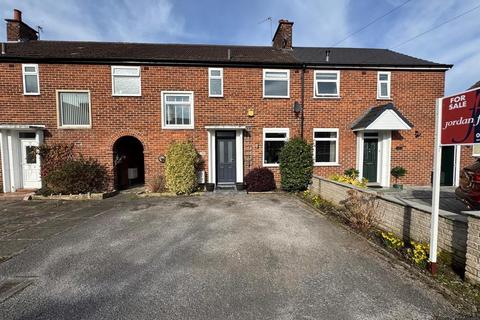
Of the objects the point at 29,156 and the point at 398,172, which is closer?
the point at 29,156

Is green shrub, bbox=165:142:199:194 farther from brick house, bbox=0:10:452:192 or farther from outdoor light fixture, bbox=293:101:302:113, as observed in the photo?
outdoor light fixture, bbox=293:101:302:113

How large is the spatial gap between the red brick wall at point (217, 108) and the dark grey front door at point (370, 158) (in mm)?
561

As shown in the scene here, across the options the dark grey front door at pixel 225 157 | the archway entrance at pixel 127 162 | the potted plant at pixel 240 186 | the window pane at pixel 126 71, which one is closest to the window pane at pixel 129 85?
the window pane at pixel 126 71

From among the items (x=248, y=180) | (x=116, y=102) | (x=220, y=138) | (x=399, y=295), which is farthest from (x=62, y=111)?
(x=399, y=295)

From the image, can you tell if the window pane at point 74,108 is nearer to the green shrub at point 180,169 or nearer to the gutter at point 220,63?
the gutter at point 220,63

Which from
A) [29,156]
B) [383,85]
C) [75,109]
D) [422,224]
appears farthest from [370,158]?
[29,156]

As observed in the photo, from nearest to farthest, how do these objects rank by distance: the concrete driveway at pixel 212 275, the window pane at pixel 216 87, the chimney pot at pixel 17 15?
the concrete driveway at pixel 212 275 < the window pane at pixel 216 87 < the chimney pot at pixel 17 15

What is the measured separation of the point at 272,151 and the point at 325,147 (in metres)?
2.56

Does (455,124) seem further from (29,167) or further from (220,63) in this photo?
(29,167)

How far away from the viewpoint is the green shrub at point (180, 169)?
862cm

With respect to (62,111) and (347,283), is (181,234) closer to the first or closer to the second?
(347,283)

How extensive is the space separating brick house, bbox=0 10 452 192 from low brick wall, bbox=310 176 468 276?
16.1ft

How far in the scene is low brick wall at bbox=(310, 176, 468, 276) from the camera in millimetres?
3193

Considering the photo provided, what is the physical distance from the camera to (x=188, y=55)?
33.9 ft
